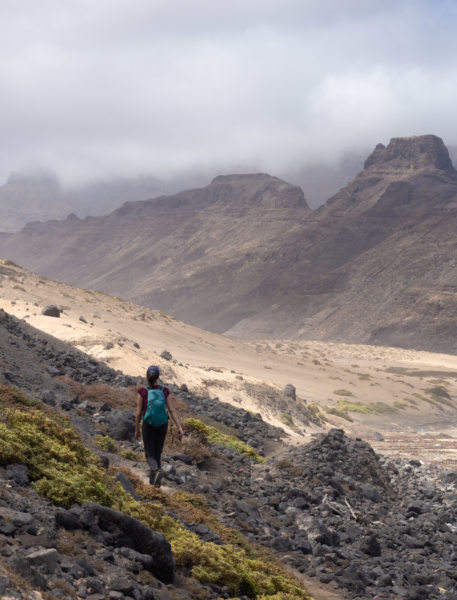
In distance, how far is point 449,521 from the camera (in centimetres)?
1287

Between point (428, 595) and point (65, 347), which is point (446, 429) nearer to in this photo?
point (65, 347)

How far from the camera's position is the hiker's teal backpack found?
8.26 m

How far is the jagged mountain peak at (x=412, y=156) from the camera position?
18638 centimetres

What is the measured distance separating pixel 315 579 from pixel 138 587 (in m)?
4.14

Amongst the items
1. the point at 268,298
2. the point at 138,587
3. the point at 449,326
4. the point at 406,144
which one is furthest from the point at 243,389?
the point at 406,144

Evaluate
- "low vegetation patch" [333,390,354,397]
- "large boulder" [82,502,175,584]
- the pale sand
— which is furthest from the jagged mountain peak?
"large boulder" [82,502,175,584]

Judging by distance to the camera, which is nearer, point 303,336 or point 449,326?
point 449,326

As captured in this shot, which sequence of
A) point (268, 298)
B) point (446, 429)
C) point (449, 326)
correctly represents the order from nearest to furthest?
point (446, 429) → point (449, 326) → point (268, 298)

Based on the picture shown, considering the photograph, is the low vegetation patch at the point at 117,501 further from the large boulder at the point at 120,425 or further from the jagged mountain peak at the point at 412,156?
the jagged mountain peak at the point at 412,156

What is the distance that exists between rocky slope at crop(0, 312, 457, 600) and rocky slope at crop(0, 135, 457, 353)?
323 feet

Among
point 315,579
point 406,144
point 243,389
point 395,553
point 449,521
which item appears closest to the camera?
point 315,579

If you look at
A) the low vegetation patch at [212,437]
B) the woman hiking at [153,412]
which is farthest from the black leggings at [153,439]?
the low vegetation patch at [212,437]

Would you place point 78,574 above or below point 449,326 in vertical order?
below

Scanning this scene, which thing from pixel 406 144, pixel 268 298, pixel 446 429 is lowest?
pixel 446 429
